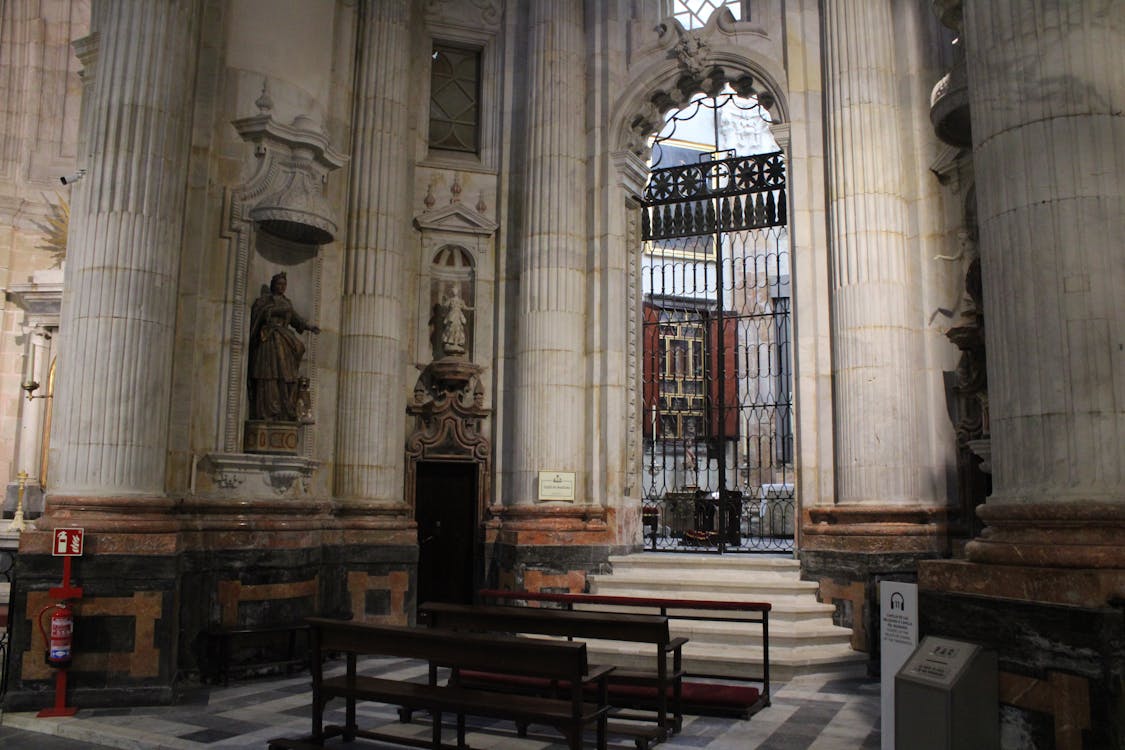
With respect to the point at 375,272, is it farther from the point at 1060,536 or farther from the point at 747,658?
the point at 1060,536

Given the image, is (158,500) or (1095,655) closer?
(1095,655)

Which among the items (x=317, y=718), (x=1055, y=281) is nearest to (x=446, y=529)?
(x=317, y=718)

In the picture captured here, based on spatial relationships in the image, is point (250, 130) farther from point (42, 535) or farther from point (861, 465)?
point (861, 465)

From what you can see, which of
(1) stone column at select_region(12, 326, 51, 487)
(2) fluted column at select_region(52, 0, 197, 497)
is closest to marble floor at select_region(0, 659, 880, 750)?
(2) fluted column at select_region(52, 0, 197, 497)

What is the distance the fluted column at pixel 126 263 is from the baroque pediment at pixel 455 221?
4017 mm

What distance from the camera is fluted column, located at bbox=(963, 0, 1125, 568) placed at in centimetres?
479

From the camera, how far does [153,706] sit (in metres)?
8.00

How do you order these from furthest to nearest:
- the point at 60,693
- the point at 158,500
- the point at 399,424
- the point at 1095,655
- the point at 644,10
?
the point at 644,10 < the point at 399,424 < the point at 158,500 < the point at 60,693 < the point at 1095,655

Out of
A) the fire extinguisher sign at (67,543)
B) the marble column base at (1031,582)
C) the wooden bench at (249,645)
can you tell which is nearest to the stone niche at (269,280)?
the wooden bench at (249,645)

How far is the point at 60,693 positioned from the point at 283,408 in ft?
12.3

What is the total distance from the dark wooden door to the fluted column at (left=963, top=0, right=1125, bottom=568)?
8.56 metres

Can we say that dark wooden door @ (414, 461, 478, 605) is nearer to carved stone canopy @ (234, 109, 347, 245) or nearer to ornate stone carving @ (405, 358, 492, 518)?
ornate stone carving @ (405, 358, 492, 518)

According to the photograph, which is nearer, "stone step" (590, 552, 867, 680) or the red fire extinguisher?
the red fire extinguisher

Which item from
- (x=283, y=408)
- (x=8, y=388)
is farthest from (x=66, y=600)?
(x=8, y=388)
